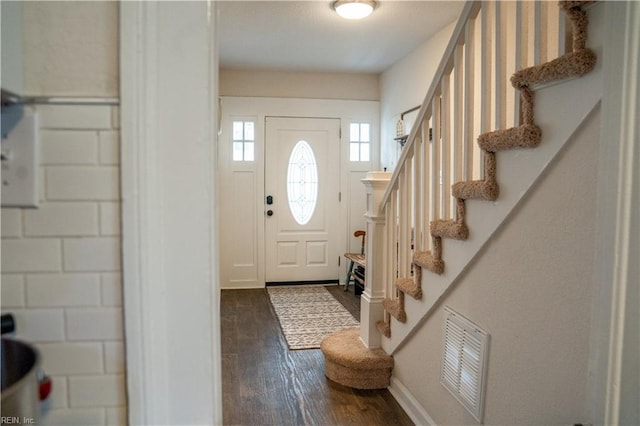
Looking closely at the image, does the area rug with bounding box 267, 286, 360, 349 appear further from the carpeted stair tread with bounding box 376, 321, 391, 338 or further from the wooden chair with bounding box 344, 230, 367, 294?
the carpeted stair tread with bounding box 376, 321, 391, 338

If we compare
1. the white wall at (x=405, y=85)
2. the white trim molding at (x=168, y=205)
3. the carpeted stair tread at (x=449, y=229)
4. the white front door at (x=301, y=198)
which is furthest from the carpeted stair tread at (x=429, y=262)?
the white front door at (x=301, y=198)

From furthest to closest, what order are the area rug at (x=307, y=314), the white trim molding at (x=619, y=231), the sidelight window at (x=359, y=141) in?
the sidelight window at (x=359, y=141), the area rug at (x=307, y=314), the white trim molding at (x=619, y=231)

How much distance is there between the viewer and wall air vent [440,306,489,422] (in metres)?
1.68

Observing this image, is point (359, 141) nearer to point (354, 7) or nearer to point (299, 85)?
point (299, 85)

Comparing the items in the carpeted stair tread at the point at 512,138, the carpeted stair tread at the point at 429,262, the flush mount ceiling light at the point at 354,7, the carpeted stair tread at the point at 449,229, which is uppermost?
the flush mount ceiling light at the point at 354,7

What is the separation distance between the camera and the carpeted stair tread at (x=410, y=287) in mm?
2150

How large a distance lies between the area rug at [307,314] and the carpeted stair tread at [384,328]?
83 cm

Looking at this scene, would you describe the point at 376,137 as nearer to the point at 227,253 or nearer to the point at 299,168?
the point at 299,168

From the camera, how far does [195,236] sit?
689 mm

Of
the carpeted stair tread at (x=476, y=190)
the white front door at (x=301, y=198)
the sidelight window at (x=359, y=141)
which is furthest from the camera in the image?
the sidelight window at (x=359, y=141)

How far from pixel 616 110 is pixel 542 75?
401 mm

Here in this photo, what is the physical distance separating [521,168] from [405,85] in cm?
324

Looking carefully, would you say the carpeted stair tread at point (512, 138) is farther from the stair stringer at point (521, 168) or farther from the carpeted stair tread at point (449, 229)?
the carpeted stair tread at point (449, 229)

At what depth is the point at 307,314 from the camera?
4.19 m
